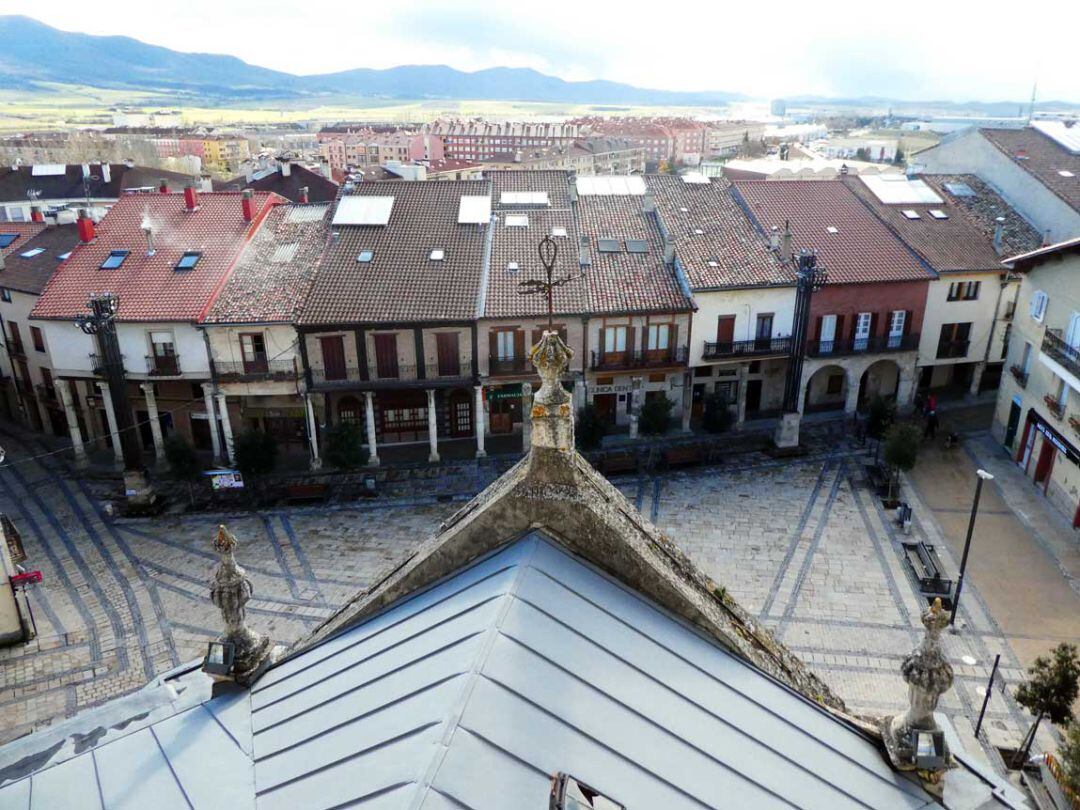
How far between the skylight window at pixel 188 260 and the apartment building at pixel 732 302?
865 inches

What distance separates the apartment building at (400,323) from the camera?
111ft

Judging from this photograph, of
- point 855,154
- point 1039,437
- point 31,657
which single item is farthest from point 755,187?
point 855,154

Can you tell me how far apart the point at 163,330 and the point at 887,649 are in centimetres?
3004

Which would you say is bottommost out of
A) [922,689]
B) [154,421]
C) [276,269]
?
[154,421]

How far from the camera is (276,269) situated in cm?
3650

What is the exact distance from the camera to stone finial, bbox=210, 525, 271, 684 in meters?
9.37

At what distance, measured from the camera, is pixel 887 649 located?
927 inches

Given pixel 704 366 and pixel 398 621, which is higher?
pixel 398 621

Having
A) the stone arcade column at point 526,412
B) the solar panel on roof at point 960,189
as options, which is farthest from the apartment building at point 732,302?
the solar panel on roof at point 960,189

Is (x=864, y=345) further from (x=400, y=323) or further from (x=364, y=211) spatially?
(x=364, y=211)

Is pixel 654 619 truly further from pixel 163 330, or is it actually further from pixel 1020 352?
pixel 1020 352

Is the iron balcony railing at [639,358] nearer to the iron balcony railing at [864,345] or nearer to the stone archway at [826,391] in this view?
the iron balcony railing at [864,345]

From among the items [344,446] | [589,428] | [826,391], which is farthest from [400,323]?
[826,391]

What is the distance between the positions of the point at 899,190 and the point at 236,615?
44.8 meters
